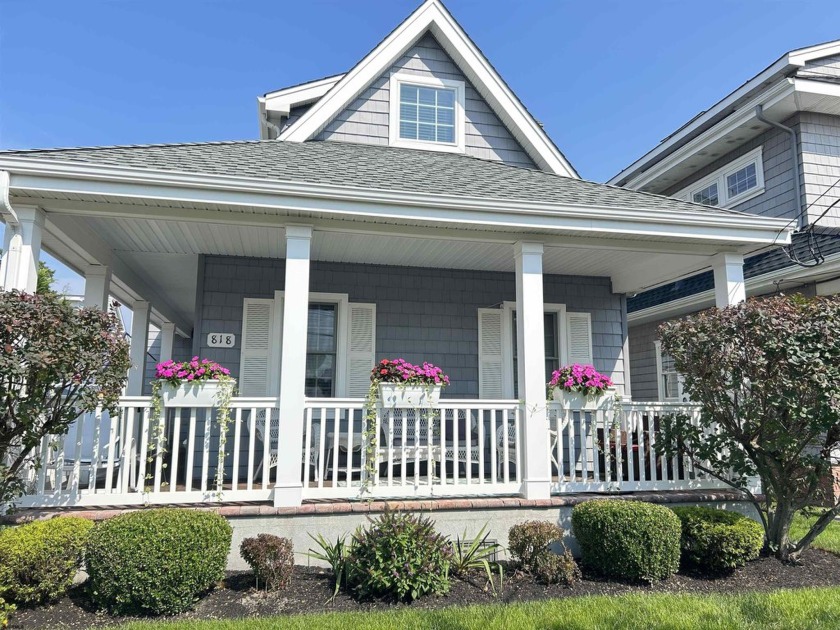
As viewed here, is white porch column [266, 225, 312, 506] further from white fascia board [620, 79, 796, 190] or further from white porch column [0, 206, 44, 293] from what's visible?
white fascia board [620, 79, 796, 190]

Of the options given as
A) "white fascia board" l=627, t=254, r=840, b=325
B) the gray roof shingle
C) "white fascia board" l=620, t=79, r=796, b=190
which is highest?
"white fascia board" l=620, t=79, r=796, b=190

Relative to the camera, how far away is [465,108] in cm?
875

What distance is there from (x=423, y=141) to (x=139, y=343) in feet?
19.0

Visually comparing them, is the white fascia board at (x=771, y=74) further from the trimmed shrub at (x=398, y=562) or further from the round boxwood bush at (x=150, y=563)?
the round boxwood bush at (x=150, y=563)

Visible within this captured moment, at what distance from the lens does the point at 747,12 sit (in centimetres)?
859

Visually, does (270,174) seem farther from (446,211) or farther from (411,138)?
(411,138)

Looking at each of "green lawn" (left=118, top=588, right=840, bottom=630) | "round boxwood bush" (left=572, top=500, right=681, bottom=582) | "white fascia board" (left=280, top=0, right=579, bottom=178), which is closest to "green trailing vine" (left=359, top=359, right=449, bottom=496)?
"green lawn" (left=118, top=588, right=840, bottom=630)

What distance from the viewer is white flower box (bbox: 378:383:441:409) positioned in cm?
547

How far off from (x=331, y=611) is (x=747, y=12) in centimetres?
988

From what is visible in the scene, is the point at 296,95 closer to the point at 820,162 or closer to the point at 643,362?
the point at 820,162

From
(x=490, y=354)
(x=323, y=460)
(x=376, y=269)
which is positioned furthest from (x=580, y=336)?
(x=323, y=460)

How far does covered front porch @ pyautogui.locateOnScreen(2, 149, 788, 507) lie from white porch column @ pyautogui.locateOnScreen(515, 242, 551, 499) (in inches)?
0.6

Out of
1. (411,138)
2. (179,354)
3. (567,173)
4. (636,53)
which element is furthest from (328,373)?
(179,354)

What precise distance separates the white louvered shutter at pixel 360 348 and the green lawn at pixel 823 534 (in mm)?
5157
